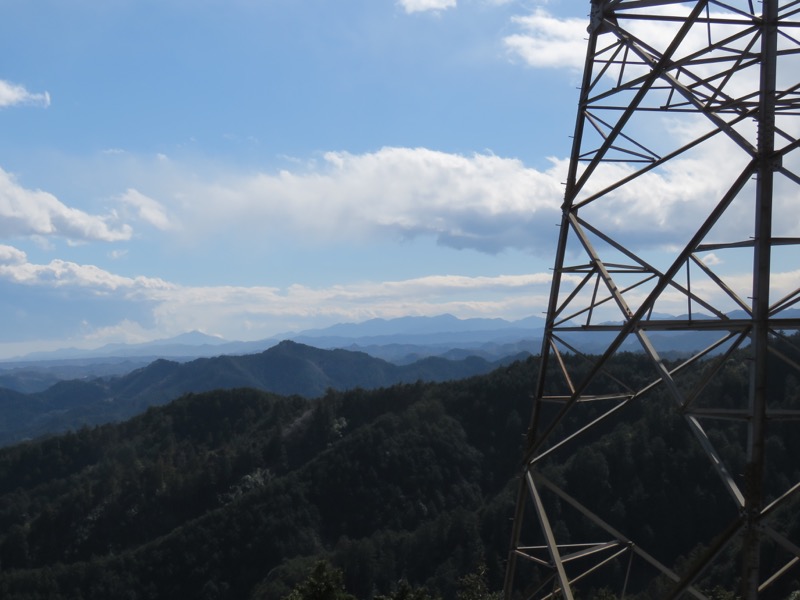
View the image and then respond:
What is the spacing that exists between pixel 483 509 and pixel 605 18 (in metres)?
56.1

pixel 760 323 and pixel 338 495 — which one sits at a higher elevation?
pixel 760 323

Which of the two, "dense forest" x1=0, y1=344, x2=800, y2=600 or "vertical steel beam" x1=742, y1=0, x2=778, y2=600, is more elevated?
"vertical steel beam" x1=742, y1=0, x2=778, y2=600

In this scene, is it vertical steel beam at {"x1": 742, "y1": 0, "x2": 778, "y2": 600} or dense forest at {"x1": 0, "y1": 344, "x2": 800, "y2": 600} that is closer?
vertical steel beam at {"x1": 742, "y1": 0, "x2": 778, "y2": 600}

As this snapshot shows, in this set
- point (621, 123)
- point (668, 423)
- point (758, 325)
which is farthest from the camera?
point (668, 423)

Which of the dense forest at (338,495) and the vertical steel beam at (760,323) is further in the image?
the dense forest at (338,495)

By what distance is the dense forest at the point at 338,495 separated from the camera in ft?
183

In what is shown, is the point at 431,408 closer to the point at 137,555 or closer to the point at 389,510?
the point at 389,510

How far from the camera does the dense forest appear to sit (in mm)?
55844

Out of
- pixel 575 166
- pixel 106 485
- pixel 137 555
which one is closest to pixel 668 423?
pixel 137 555

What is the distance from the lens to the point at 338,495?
6888 centimetres

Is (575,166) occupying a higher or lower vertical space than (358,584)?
higher

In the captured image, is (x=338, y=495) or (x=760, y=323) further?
(x=338, y=495)

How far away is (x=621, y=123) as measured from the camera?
682cm

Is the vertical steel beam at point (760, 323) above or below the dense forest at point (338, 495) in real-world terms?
above
